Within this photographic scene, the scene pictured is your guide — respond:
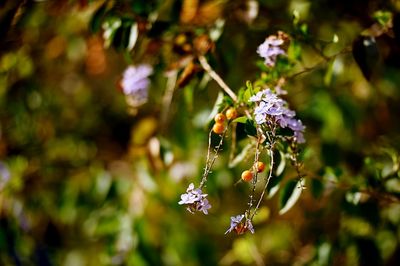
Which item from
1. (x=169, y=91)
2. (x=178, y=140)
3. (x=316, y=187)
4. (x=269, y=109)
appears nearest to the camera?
(x=269, y=109)

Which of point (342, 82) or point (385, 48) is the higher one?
point (385, 48)

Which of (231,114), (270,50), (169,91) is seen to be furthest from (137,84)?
(231,114)

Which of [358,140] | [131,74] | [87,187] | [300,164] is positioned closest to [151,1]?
[131,74]

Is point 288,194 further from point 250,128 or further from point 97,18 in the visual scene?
point 97,18

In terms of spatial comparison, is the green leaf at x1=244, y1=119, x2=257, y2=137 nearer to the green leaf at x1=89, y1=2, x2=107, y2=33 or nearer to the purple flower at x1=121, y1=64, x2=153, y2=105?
the green leaf at x1=89, y1=2, x2=107, y2=33

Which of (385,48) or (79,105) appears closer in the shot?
(385,48)

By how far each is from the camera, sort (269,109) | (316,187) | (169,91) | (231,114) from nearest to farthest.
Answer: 1. (269,109)
2. (231,114)
3. (316,187)
4. (169,91)

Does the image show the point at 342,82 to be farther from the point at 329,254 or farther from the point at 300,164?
the point at 300,164
